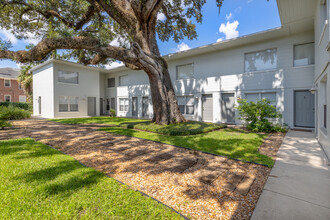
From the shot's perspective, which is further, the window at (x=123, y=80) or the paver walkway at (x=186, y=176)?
the window at (x=123, y=80)

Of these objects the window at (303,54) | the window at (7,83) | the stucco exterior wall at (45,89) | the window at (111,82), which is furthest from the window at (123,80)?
the window at (7,83)

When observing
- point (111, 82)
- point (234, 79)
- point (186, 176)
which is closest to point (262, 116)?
point (234, 79)

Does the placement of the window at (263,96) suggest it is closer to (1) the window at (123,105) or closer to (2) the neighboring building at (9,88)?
(1) the window at (123,105)

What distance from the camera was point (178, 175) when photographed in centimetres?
299

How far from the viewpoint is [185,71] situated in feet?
42.2

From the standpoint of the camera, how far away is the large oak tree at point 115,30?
699 cm

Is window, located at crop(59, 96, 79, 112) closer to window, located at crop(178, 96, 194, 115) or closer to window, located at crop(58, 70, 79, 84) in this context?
window, located at crop(58, 70, 79, 84)

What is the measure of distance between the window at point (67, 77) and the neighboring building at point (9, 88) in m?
16.9

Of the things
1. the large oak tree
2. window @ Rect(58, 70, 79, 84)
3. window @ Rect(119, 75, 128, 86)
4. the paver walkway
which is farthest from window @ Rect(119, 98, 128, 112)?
the paver walkway

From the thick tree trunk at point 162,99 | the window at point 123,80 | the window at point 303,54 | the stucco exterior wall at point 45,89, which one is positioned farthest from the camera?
the window at point 123,80

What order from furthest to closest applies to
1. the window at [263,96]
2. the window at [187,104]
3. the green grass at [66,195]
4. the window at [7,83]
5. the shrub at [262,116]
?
1. the window at [7,83]
2. the window at [187,104]
3. the window at [263,96]
4. the shrub at [262,116]
5. the green grass at [66,195]

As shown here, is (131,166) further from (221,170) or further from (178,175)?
(221,170)

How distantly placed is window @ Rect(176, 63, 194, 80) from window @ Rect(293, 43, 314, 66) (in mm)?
6343

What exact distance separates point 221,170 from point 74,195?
266 cm
